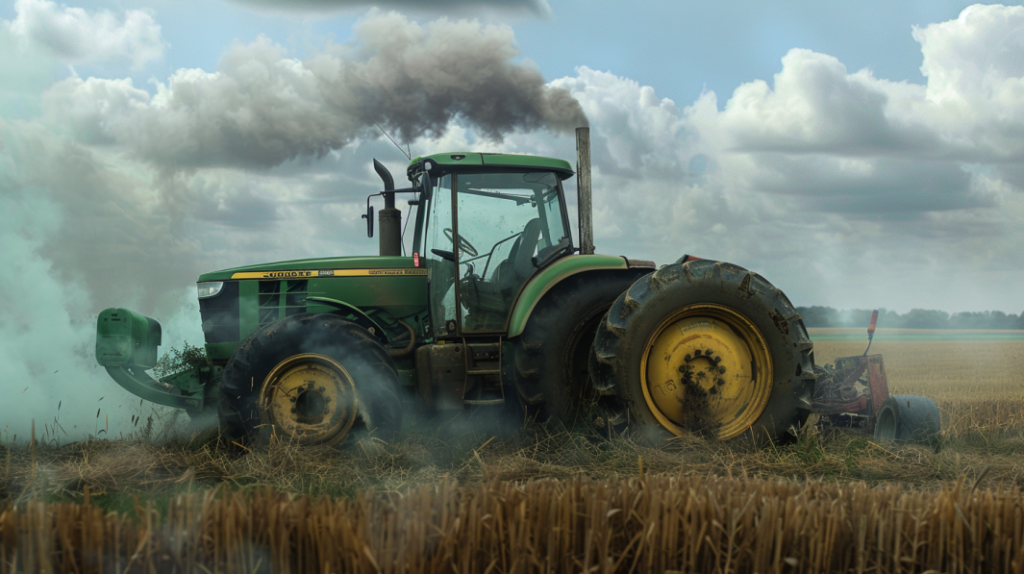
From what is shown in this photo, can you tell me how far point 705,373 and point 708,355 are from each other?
132 mm

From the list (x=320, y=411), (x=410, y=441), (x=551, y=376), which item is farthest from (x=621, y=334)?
(x=320, y=411)

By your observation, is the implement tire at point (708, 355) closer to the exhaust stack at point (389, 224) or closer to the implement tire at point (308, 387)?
the implement tire at point (308, 387)

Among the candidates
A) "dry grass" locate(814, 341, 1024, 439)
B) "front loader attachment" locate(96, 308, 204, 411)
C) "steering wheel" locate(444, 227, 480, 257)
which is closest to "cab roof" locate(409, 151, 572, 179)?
"steering wheel" locate(444, 227, 480, 257)

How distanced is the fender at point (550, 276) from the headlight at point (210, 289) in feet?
8.84

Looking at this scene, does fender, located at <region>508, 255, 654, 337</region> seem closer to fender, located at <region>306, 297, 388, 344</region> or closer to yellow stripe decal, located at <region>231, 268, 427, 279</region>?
fender, located at <region>306, 297, 388, 344</region>

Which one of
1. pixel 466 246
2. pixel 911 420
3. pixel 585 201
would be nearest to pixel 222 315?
pixel 466 246

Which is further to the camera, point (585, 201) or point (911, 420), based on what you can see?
point (585, 201)

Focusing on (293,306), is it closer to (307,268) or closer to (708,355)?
(307,268)

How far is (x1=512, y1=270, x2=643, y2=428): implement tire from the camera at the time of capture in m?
5.61

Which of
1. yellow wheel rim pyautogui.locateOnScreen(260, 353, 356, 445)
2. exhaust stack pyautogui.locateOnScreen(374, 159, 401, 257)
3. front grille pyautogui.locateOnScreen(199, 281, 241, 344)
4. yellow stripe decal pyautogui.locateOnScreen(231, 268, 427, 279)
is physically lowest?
yellow wheel rim pyautogui.locateOnScreen(260, 353, 356, 445)

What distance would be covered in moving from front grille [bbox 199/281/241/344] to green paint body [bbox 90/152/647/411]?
0.6 inches

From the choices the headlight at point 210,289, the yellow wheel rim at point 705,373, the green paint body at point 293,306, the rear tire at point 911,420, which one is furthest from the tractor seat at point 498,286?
the rear tire at point 911,420

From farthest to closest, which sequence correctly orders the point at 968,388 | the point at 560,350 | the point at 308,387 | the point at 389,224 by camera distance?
the point at 968,388 → the point at 389,224 → the point at 560,350 → the point at 308,387

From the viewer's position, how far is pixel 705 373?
521 centimetres
